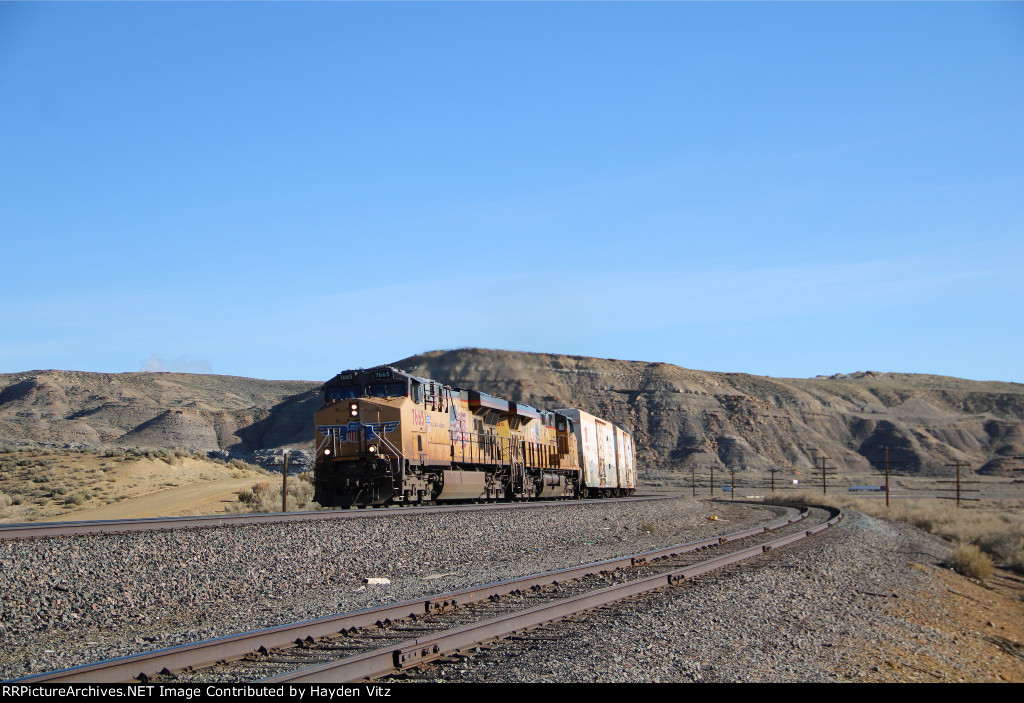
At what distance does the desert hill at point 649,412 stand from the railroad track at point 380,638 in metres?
74.3

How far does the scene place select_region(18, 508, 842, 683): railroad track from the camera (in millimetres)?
5895

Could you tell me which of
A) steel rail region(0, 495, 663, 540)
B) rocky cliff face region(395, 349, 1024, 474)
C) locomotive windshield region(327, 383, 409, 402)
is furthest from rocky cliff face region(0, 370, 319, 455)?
steel rail region(0, 495, 663, 540)

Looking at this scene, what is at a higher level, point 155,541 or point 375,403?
point 375,403

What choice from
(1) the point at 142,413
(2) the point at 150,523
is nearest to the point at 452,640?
(2) the point at 150,523

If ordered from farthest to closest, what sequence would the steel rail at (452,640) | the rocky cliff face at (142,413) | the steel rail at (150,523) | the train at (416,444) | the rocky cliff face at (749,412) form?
the rocky cliff face at (749,412)
the rocky cliff face at (142,413)
the train at (416,444)
the steel rail at (150,523)
the steel rail at (452,640)

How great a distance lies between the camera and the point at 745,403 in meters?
98.3

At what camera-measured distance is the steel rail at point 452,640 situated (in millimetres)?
5727

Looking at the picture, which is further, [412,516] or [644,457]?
[644,457]

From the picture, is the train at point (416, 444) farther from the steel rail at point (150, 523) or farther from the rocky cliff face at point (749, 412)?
the rocky cliff face at point (749, 412)

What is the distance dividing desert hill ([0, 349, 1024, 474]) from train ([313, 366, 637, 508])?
58629 mm

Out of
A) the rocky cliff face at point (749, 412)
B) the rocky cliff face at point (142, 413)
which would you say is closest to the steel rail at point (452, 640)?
the rocky cliff face at point (142, 413)

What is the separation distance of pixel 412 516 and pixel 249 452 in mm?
80016
